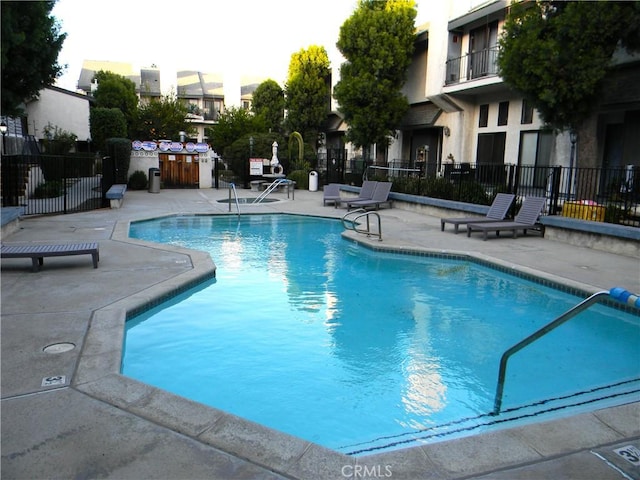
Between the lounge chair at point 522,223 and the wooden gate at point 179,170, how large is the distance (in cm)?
1747

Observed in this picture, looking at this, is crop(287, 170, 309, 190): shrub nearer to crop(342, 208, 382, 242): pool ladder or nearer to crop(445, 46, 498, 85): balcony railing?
crop(445, 46, 498, 85): balcony railing

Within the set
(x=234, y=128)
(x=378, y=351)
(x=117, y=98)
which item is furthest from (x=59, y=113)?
(x=378, y=351)

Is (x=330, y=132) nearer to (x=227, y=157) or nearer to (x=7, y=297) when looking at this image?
(x=227, y=157)

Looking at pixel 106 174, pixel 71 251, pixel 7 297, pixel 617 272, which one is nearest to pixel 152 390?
pixel 7 297

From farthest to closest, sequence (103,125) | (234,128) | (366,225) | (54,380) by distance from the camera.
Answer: (234,128) < (103,125) < (366,225) < (54,380)

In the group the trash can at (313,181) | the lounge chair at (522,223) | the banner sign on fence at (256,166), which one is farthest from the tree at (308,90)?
the lounge chair at (522,223)

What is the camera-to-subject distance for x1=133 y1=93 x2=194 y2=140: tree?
41.4 metres

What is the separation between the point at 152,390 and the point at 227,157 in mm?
28269

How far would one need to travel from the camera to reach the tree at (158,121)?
4138cm

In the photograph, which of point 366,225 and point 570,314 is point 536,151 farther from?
point 570,314

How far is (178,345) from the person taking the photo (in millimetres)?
5703

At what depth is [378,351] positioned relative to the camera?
5.71m

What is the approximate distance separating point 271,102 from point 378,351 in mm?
34745

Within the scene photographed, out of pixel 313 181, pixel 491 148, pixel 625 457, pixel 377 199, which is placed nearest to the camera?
pixel 625 457
